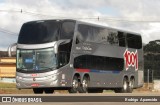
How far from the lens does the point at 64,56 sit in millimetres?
27641

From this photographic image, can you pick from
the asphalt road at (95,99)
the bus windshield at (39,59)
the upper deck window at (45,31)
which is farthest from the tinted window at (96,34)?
the asphalt road at (95,99)

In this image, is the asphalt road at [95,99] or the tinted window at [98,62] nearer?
the asphalt road at [95,99]

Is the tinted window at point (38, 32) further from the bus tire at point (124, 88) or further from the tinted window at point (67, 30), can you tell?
the bus tire at point (124, 88)

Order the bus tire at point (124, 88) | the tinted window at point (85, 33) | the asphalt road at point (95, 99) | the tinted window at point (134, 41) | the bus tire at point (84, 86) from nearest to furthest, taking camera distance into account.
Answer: the asphalt road at point (95, 99) < the tinted window at point (85, 33) < the bus tire at point (84, 86) < the bus tire at point (124, 88) < the tinted window at point (134, 41)

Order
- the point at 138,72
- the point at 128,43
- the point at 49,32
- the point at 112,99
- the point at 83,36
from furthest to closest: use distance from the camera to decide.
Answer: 1. the point at 138,72
2. the point at 128,43
3. the point at 83,36
4. the point at 49,32
5. the point at 112,99

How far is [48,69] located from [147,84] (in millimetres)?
22907

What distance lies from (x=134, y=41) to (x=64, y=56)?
29.5ft

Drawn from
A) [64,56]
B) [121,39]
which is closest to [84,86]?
[64,56]

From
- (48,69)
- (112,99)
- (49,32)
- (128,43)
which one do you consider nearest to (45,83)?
(48,69)

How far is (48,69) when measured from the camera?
27.3m

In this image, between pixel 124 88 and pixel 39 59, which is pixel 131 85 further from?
pixel 39 59

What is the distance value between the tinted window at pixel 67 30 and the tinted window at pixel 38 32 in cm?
40

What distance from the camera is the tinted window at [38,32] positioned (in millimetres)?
27047

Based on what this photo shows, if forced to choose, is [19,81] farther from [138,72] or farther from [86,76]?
[138,72]
